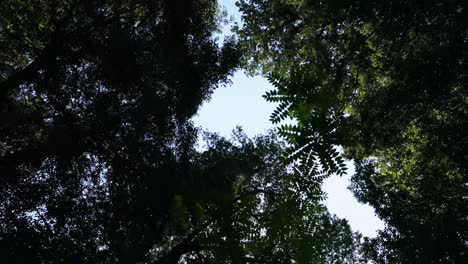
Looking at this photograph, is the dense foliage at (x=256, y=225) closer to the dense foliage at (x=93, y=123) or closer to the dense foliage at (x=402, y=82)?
the dense foliage at (x=93, y=123)

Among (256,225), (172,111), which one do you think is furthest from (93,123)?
(256,225)

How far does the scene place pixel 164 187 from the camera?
13320mm

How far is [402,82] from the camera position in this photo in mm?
12641

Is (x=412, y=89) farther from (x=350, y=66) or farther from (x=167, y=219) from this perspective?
(x=167, y=219)

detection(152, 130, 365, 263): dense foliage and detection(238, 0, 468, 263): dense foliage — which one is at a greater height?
detection(238, 0, 468, 263): dense foliage

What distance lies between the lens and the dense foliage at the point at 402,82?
11047 millimetres

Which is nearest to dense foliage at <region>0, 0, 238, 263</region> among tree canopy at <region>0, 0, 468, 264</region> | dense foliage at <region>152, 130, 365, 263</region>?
tree canopy at <region>0, 0, 468, 264</region>

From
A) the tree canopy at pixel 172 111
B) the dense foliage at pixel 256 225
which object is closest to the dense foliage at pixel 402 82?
the tree canopy at pixel 172 111

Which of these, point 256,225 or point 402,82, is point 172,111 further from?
point 256,225

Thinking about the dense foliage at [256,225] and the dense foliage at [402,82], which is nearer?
the dense foliage at [256,225]

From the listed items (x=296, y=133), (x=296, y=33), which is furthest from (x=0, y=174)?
(x=296, y=33)

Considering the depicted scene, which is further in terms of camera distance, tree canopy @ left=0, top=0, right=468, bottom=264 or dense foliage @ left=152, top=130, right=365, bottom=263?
tree canopy @ left=0, top=0, right=468, bottom=264

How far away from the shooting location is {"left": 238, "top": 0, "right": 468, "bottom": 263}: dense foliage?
36.2 feet

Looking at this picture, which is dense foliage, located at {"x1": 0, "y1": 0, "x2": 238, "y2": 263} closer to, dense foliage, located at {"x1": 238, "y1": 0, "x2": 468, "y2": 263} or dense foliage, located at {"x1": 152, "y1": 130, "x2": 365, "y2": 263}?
dense foliage, located at {"x1": 152, "y1": 130, "x2": 365, "y2": 263}
